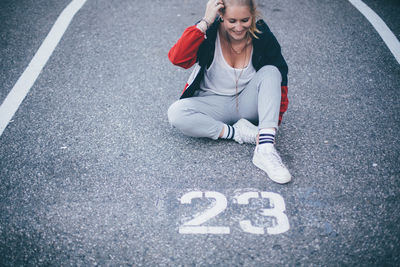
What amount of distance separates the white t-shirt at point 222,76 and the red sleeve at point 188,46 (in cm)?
22

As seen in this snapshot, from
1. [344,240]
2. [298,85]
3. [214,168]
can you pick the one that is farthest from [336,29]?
[344,240]

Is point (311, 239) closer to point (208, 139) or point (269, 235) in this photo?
point (269, 235)

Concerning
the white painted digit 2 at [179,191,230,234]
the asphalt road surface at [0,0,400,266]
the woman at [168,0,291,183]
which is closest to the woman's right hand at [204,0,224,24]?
the woman at [168,0,291,183]

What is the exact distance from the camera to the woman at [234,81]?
8.57 ft

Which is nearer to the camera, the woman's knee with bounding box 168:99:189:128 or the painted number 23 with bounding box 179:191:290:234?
the painted number 23 with bounding box 179:191:290:234

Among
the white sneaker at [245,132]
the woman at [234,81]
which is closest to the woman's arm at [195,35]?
the woman at [234,81]

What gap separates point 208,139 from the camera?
10.3 ft

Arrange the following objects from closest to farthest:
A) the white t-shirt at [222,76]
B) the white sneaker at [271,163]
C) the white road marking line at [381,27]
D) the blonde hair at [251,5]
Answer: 1. the blonde hair at [251,5]
2. the white sneaker at [271,163]
3. the white t-shirt at [222,76]
4. the white road marking line at [381,27]

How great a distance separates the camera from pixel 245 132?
117 inches

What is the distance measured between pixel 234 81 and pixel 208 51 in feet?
1.20

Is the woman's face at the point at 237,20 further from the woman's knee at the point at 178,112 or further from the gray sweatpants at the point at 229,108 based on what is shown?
the woman's knee at the point at 178,112

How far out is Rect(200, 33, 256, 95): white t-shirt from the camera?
9.35 ft

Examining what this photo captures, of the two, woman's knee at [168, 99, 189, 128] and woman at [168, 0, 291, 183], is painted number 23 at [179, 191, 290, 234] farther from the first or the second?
woman's knee at [168, 99, 189, 128]

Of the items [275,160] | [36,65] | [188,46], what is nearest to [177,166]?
[275,160]
